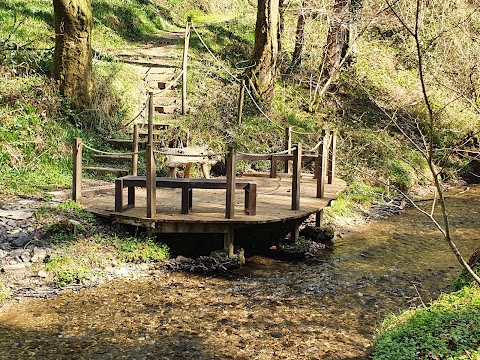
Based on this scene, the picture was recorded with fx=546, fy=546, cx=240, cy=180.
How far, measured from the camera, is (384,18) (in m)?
15.5

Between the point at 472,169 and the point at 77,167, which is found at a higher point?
the point at 77,167

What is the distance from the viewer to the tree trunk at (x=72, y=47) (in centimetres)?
1183

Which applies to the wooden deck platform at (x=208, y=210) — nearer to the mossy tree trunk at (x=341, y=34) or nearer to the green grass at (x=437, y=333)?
the green grass at (x=437, y=333)

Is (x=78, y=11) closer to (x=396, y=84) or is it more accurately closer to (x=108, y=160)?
(x=108, y=160)

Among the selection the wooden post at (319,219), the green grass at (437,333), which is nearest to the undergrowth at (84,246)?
the wooden post at (319,219)

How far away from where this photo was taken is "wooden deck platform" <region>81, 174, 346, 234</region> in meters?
7.73

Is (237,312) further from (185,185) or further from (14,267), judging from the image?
(14,267)

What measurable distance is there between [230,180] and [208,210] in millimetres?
925

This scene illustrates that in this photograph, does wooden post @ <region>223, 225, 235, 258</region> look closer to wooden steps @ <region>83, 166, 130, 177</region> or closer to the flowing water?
the flowing water

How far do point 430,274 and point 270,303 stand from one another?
9.34 ft

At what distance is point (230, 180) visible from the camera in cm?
763

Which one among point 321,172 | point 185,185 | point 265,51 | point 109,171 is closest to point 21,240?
point 185,185

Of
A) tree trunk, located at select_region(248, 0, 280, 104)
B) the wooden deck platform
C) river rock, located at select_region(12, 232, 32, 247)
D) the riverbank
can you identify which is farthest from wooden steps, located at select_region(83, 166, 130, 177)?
tree trunk, located at select_region(248, 0, 280, 104)

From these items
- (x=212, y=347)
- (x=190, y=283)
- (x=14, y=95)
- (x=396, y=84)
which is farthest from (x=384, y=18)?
(x=212, y=347)
